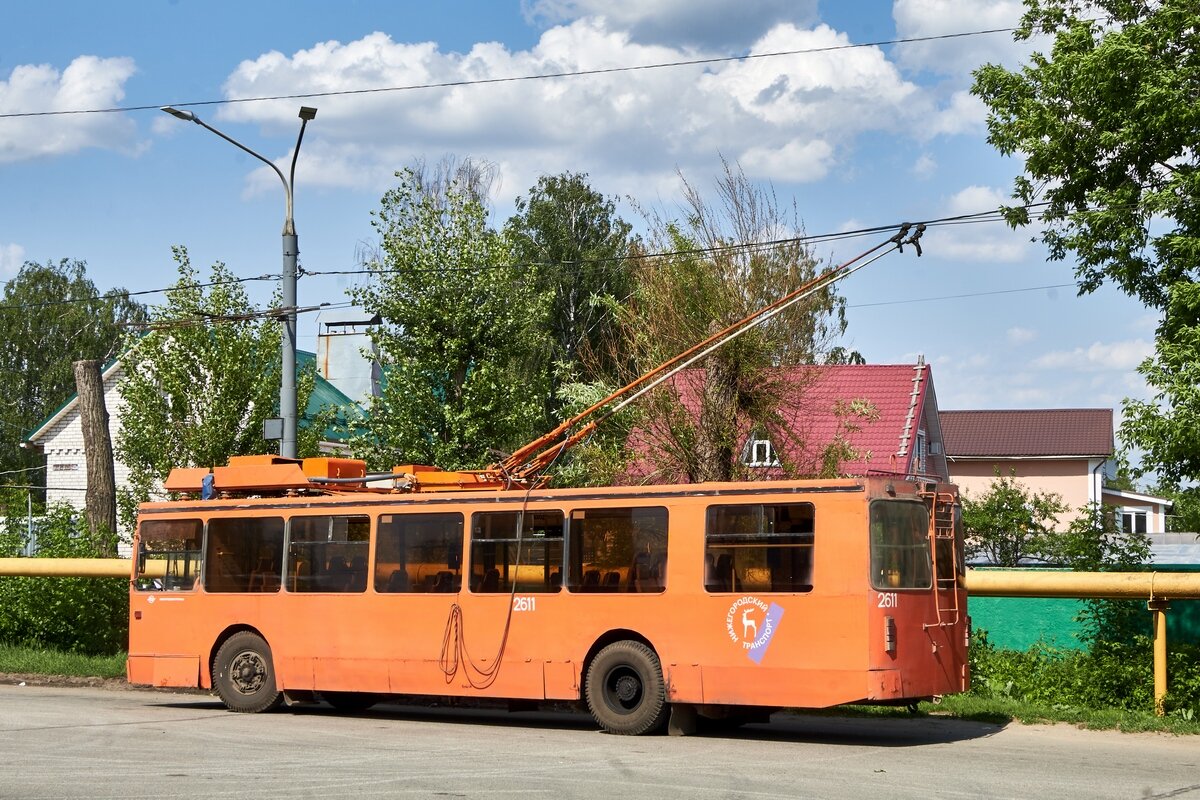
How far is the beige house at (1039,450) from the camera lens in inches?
2292

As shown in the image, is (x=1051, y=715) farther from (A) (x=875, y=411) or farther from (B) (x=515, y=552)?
(A) (x=875, y=411)

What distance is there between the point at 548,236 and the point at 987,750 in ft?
158

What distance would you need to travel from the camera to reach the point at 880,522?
1438 cm

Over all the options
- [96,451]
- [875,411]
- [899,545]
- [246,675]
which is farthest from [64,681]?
[875,411]

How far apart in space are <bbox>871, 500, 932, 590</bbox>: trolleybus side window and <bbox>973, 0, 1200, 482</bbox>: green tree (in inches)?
163

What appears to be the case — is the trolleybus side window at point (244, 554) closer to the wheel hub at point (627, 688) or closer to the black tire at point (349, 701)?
the black tire at point (349, 701)

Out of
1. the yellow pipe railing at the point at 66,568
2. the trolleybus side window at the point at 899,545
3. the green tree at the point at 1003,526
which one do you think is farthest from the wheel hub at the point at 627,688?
the green tree at the point at 1003,526

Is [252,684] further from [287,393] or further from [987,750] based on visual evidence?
[987,750]

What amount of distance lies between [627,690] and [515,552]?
2.10m

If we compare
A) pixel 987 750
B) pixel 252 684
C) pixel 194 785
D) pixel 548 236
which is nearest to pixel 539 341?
pixel 252 684

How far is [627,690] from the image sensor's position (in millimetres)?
15500

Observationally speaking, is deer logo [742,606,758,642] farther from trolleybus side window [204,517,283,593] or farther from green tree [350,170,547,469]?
green tree [350,170,547,469]

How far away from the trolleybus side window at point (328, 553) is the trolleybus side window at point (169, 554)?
1.72 m

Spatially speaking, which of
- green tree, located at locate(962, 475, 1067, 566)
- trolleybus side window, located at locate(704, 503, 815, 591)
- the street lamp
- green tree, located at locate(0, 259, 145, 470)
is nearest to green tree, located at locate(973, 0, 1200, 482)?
trolleybus side window, located at locate(704, 503, 815, 591)
